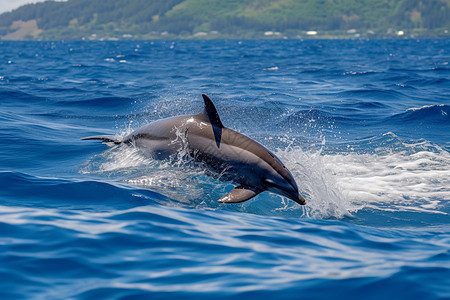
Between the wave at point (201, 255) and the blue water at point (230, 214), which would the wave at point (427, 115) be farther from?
Answer: the wave at point (201, 255)

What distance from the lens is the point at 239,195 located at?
305 inches

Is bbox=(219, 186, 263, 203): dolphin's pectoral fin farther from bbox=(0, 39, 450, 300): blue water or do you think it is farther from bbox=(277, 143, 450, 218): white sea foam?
bbox=(277, 143, 450, 218): white sea foam

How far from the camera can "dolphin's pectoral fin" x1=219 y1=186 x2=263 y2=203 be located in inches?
301

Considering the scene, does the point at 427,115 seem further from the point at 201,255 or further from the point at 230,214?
the point at 201,255

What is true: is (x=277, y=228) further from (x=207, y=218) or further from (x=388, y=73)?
(x=388, y=73)

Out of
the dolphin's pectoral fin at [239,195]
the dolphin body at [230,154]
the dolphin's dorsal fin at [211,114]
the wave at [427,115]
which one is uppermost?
the wave at [427,115]

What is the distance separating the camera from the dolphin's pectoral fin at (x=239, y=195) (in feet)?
25.1

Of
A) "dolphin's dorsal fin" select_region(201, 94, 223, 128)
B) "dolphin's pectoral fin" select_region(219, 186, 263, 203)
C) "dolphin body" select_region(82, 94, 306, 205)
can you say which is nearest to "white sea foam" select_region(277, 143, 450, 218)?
"dolphin body" select_region(82, 94, 306, 205)

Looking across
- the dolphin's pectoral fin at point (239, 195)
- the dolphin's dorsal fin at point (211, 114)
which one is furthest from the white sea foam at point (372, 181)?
the dolphin's dorsal fin at point (211, 114)

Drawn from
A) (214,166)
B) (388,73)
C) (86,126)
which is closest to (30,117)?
(86,126)

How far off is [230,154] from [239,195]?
0.74 metres

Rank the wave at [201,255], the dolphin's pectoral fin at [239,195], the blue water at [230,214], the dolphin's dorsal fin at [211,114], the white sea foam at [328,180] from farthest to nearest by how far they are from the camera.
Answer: the white sea foam at [328,180]
the dolphin's dorsal fin at [211,114]
the dolphin's pectoral fin at [239,195]
the blue water at [230,214]
the wave at [201,255]

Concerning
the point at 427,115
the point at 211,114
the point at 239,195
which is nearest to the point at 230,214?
the point at 239,195

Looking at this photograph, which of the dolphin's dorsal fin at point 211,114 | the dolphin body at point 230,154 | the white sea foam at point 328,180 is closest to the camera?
the dolphin body at point 230,154
